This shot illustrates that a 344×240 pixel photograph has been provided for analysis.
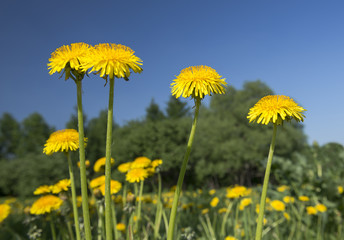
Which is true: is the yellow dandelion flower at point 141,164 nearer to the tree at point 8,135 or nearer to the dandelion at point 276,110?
the dandelion at point 276,110

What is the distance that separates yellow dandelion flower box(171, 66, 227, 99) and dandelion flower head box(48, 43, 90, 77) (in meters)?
0.48

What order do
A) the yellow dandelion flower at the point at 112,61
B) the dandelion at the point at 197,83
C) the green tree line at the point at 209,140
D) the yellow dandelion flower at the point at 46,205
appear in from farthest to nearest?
the green tree line at the point at 209,140
the yellow dandelion flower at the point at 46,205
the dandelion at the point at 197,83
the yellow dandelion flower at the point at 112,61

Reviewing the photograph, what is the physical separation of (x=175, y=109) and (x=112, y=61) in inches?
1327

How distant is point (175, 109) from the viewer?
34.9m

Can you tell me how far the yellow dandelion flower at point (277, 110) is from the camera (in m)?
1.49

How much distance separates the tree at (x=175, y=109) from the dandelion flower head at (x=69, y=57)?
33.1 m

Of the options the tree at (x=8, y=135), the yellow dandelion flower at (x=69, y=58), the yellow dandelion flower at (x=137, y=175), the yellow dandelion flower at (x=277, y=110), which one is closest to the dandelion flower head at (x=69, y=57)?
the yellow dandelion flower at (x=69, y=58)

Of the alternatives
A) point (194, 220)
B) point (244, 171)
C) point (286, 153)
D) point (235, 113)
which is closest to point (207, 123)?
point (235, 113)

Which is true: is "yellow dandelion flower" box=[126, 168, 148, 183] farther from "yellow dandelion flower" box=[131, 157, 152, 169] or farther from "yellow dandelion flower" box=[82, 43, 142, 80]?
"yellow dandelion flower" box=[82, 43, 142, 80]

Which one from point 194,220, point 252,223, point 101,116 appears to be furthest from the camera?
point 101,116

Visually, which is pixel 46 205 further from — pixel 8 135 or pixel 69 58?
pixel 8 135

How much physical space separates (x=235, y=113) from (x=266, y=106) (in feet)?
93.6

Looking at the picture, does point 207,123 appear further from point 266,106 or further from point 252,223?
point 266,106

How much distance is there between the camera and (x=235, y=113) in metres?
29.4
